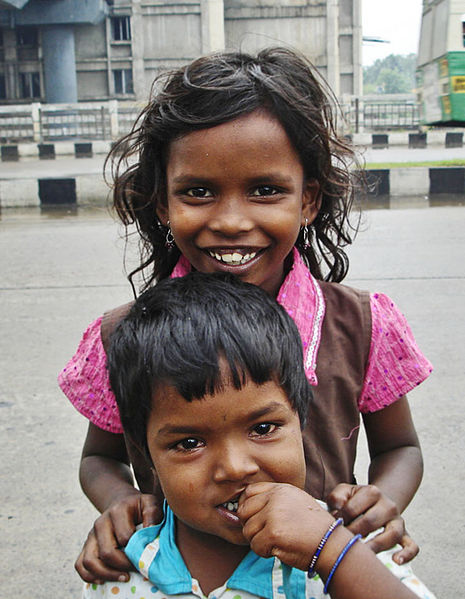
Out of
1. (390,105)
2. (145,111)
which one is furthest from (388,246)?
(390,105)

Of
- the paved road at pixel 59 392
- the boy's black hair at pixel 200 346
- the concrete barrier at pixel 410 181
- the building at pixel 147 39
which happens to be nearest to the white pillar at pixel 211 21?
the building at pixel 147 39

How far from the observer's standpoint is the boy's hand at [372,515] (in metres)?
1.33

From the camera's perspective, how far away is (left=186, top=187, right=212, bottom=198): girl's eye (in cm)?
151

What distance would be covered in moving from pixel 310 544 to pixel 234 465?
15cm

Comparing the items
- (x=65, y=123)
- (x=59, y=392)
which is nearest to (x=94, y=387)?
(x=59, y=392)

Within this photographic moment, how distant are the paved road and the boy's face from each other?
828mm

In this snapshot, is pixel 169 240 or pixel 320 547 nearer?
pixel 320 547

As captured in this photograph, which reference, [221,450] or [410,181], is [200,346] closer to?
[221,450]

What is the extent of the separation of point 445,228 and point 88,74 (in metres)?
26.2

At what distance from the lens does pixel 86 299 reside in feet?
14.7

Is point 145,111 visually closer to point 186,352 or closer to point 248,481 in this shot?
point 186,352

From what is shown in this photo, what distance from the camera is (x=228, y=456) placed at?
125 centimetres

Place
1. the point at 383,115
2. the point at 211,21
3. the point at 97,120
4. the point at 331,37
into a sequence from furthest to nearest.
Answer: the point at 331,37 → the point at 211,21 → the point at 383,115 → the point at 97,120

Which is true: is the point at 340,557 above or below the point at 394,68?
below
